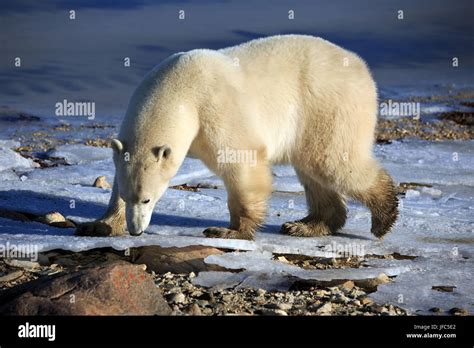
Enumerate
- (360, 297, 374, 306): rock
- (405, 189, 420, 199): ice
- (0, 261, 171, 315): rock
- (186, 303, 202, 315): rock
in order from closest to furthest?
(0, 261, 171, 315): rock < (186, 303, 202, 315): rock < (360, 297, 374, 306): rock < (405, 189, 420, 199): ice

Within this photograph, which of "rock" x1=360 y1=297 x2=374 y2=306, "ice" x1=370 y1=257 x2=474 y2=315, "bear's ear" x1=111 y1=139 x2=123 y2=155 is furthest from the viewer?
"bear's ear" x1=111 y1=139 x2=123 y2=155

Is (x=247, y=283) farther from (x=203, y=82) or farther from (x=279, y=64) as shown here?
(x=279, y=64)

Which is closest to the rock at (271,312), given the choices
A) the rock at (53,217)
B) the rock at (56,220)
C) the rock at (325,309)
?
the rock at (325,309)

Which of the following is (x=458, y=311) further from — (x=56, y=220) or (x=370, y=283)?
(x=56, y=220)

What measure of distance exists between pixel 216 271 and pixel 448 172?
8448mm

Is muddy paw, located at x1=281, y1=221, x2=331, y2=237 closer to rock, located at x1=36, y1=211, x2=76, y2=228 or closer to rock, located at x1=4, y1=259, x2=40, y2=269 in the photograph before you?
rock, located at x1=36, y1=211, x2=76, y2=228

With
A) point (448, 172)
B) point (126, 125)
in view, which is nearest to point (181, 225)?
point (126, 125)

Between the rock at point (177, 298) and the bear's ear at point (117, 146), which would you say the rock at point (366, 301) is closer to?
the rock at point (177, 298)

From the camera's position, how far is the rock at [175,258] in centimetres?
621

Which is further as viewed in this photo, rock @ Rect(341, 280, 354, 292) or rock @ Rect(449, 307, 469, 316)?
rock @ Rect(341, 280, 354, 292)

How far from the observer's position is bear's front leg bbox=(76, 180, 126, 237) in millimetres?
7137

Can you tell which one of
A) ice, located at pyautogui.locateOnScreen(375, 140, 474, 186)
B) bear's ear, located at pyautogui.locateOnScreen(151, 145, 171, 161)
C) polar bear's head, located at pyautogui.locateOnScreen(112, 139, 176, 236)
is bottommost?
ice, located at pyautogui.locateOnScreen(375, 140, 474, 186)

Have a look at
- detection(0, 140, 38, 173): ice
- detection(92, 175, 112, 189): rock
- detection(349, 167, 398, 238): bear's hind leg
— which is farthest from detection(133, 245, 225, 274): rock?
detection(0, 140, 38, 173): ice

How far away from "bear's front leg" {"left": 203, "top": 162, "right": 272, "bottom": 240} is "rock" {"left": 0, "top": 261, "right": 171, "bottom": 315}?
2.28 metres
